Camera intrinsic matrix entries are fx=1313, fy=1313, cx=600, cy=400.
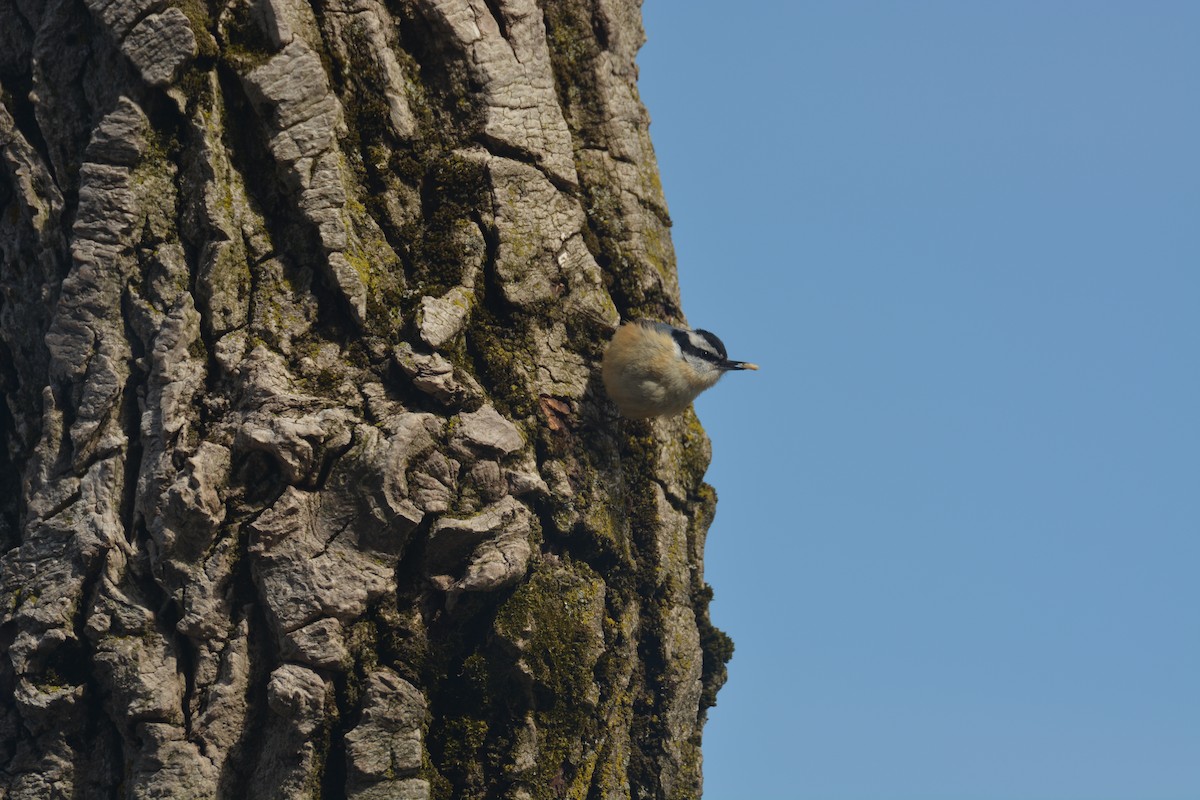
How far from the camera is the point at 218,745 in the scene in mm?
5395

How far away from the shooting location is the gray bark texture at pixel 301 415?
5.45 meters

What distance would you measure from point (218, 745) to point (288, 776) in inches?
12.5

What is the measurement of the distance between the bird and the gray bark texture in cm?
17

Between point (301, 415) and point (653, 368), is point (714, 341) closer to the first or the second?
point (653, 368)

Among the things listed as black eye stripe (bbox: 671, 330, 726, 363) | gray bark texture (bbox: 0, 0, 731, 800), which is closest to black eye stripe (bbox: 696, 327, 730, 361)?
black eye stripe (bbox: 671, 330, 726, 363)

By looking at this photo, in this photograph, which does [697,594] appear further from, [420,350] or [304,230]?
[304,230]

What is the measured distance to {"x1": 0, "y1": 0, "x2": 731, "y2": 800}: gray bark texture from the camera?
5.45m

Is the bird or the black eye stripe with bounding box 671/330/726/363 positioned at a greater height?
the black eye stripe with bounding box 671/330/726/363

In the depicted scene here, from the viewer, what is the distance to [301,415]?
5547 millimetres

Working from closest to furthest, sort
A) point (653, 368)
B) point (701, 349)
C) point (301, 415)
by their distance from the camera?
point (301, 415) → point (653, 368) → point (701, 349)

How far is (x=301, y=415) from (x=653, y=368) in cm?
169

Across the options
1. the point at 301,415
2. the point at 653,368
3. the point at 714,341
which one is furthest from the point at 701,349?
the point at 301,415

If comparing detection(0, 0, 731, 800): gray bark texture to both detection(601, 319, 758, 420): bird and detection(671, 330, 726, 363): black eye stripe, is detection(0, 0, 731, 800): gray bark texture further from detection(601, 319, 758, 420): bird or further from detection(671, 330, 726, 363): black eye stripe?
detection(671, 330, 726, 363): black eye stripe

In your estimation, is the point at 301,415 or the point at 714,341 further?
the point at 714,341
